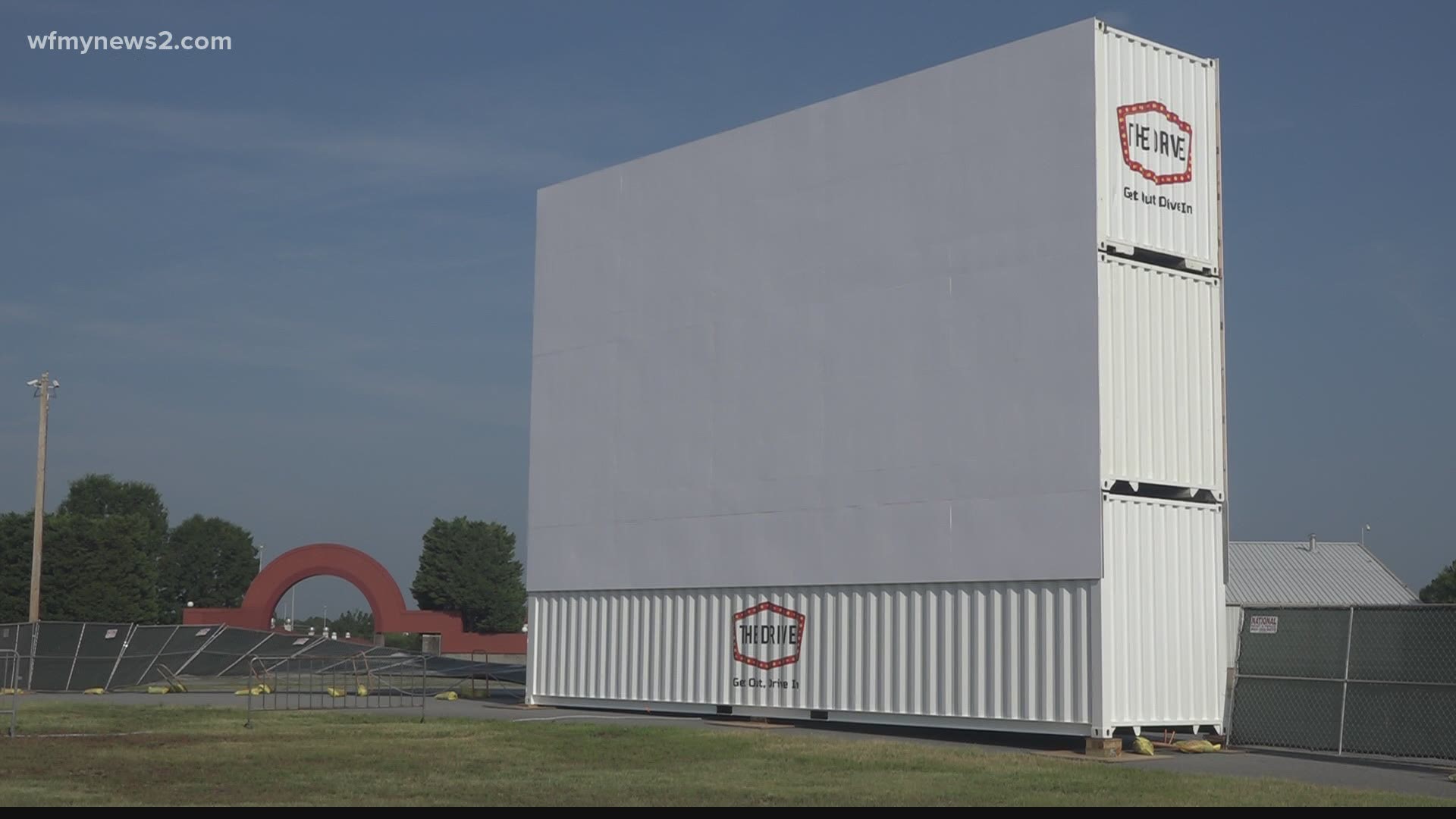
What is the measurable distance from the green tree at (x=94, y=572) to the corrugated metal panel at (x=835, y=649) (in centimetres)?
4757

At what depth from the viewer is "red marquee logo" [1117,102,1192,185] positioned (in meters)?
21.0

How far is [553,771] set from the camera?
16750mm

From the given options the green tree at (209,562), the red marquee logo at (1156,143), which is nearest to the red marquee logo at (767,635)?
the red marquee logo at (1156,143)

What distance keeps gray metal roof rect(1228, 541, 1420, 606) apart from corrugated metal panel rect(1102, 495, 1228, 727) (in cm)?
4500

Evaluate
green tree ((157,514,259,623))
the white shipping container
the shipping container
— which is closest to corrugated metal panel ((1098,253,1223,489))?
the shipping container

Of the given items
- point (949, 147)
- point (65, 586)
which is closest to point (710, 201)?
point (949, 147)

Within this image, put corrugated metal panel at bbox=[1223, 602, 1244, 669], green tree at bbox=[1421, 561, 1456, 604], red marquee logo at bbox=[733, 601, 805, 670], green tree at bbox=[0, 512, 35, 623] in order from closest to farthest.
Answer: corrugated metal panel at bbox=[1223, 602, 1244, 669], red marquee logo at bbox=[733, 601, 805, 670], green tree at bbox=[0, 512, 35, 623], green tree at bbox=[1421, 561, 1456, 604]

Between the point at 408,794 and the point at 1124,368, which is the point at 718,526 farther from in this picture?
the point at 408,794

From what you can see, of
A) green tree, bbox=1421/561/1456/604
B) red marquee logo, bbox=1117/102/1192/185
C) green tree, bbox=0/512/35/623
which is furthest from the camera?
green tree, bbox=1421/561/1456/604

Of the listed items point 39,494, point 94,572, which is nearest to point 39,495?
point 39,494

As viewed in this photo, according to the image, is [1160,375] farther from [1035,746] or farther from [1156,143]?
[1035,746]

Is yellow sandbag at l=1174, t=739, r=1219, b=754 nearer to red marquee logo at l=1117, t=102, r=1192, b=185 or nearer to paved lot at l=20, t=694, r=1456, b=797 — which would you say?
paved lot at l=20, t=694, r=1456, b=797

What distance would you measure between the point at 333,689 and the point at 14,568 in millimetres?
46034

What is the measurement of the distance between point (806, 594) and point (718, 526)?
7.58ft
